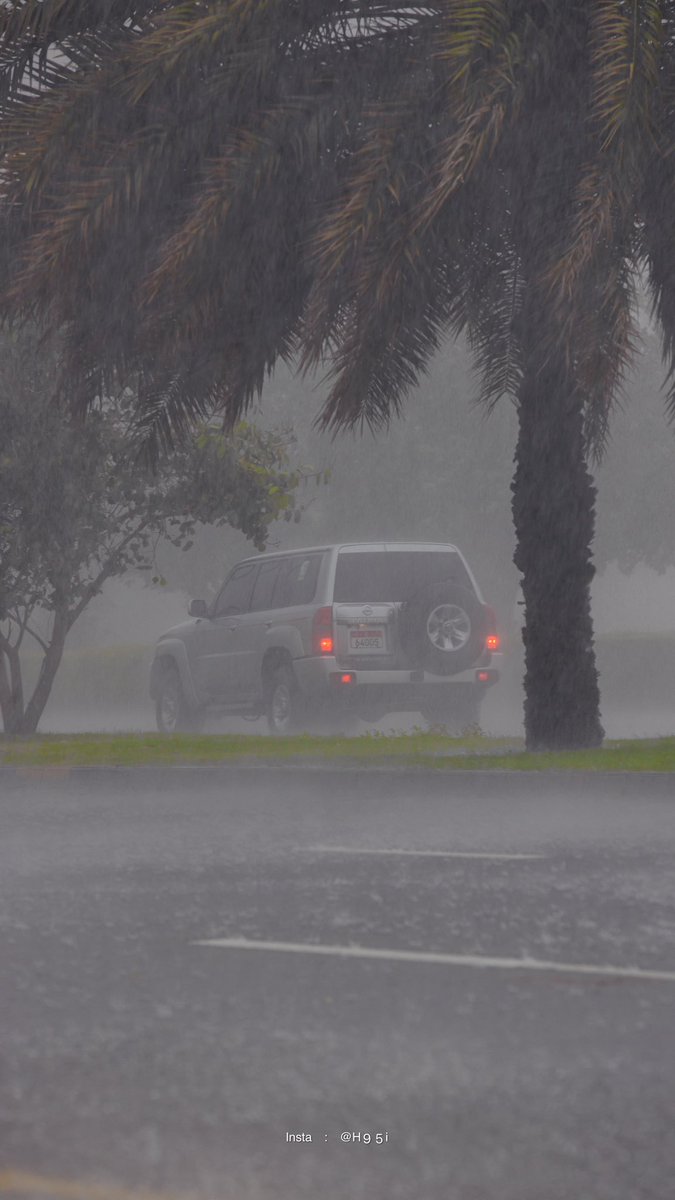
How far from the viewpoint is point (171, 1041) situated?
5438 mm

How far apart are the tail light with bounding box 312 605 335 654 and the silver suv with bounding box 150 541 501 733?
1 centimetres

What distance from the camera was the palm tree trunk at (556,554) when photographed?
54.1ft

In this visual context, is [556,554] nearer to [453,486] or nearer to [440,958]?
[440,958]

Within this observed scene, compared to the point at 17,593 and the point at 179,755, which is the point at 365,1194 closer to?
the point at 179,755

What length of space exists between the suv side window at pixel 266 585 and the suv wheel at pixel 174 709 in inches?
99.9

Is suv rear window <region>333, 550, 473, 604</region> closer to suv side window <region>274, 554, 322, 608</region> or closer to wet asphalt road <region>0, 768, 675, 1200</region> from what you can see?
suv side window <region>274, 554, 322, 608</region>

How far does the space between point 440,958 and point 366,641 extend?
1363 cm

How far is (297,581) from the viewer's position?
21.5 m

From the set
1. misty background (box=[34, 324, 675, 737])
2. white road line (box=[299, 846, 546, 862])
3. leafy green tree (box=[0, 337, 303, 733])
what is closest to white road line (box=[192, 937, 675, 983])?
white road line (box=[299, 846, 546, 862])

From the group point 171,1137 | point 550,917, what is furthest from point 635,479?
point 171,1137

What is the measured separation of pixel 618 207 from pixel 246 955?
848cm

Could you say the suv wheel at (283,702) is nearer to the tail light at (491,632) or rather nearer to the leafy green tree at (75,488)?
the leafy green tree at (75,488)

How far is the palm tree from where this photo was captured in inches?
540

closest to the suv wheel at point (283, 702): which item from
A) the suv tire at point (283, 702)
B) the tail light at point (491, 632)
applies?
the suv tire at point (283, 702)
